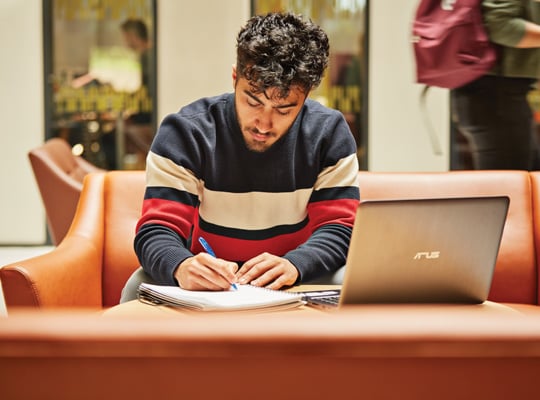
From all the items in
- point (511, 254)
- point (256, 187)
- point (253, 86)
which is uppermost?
point (253, 86)

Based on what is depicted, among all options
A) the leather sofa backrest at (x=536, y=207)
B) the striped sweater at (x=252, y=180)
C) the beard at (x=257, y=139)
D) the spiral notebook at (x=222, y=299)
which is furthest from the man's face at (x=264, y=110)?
the leather sofa backrest at (x=536, y=207)

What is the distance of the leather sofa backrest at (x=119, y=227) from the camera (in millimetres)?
2574

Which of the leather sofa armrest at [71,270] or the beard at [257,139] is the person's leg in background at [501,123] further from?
the leather sofa armrest at [71,270]

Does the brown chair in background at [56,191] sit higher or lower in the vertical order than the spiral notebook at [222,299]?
lower

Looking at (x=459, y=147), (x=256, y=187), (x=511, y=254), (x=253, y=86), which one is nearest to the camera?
(x=253, y=86)

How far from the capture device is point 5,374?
1.80ft

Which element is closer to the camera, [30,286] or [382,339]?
[382,339]

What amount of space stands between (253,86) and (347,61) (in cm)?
582

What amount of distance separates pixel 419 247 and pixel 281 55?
74 cm

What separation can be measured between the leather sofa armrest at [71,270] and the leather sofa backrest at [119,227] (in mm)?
26

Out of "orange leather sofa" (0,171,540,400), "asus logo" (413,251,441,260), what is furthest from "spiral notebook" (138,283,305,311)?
"orange leather sofa" (0,171,540,400)

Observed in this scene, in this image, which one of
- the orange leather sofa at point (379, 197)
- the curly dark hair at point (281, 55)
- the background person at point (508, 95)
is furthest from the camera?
the background person at point (508, 95)

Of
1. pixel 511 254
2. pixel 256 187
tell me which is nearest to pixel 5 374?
pixel 256 187

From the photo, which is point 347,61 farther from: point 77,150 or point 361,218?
point 361,218
